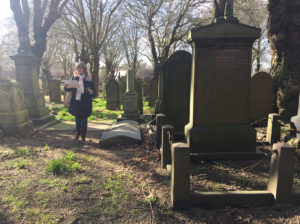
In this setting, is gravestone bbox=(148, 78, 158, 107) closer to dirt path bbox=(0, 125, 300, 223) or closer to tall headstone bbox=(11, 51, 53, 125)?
tall headstone bbox=(11, 51, 53, 125)

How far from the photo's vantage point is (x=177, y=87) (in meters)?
5.48

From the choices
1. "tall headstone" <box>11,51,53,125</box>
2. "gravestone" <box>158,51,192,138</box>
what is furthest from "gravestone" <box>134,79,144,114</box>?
"gravestone" <box>158,51,192,138</box>

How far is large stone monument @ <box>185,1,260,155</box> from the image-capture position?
3.88 meters

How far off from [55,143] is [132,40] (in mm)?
28797

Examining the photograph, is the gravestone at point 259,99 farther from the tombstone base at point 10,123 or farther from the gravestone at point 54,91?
the gravestone at point 54,91

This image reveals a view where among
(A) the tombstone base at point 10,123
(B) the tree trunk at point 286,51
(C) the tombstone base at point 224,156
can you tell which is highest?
(B) the tree trunk at point 286,51

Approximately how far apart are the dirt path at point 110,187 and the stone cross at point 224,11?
2719 millimetres

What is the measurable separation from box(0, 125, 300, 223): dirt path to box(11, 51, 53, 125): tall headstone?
3.22 meters

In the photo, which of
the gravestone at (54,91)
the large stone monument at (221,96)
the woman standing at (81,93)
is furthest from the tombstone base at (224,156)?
the gravestone at (54,91)

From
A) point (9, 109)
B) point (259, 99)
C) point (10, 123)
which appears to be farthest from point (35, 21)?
point (259, 99)

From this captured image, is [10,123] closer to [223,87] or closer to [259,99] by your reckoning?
[223,87]

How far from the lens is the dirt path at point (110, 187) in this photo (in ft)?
7.89

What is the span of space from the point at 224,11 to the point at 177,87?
6.64ft

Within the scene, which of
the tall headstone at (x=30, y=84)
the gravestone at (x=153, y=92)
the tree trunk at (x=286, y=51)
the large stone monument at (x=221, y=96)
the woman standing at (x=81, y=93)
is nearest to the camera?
the large stone monument at (x=221, y=96)
